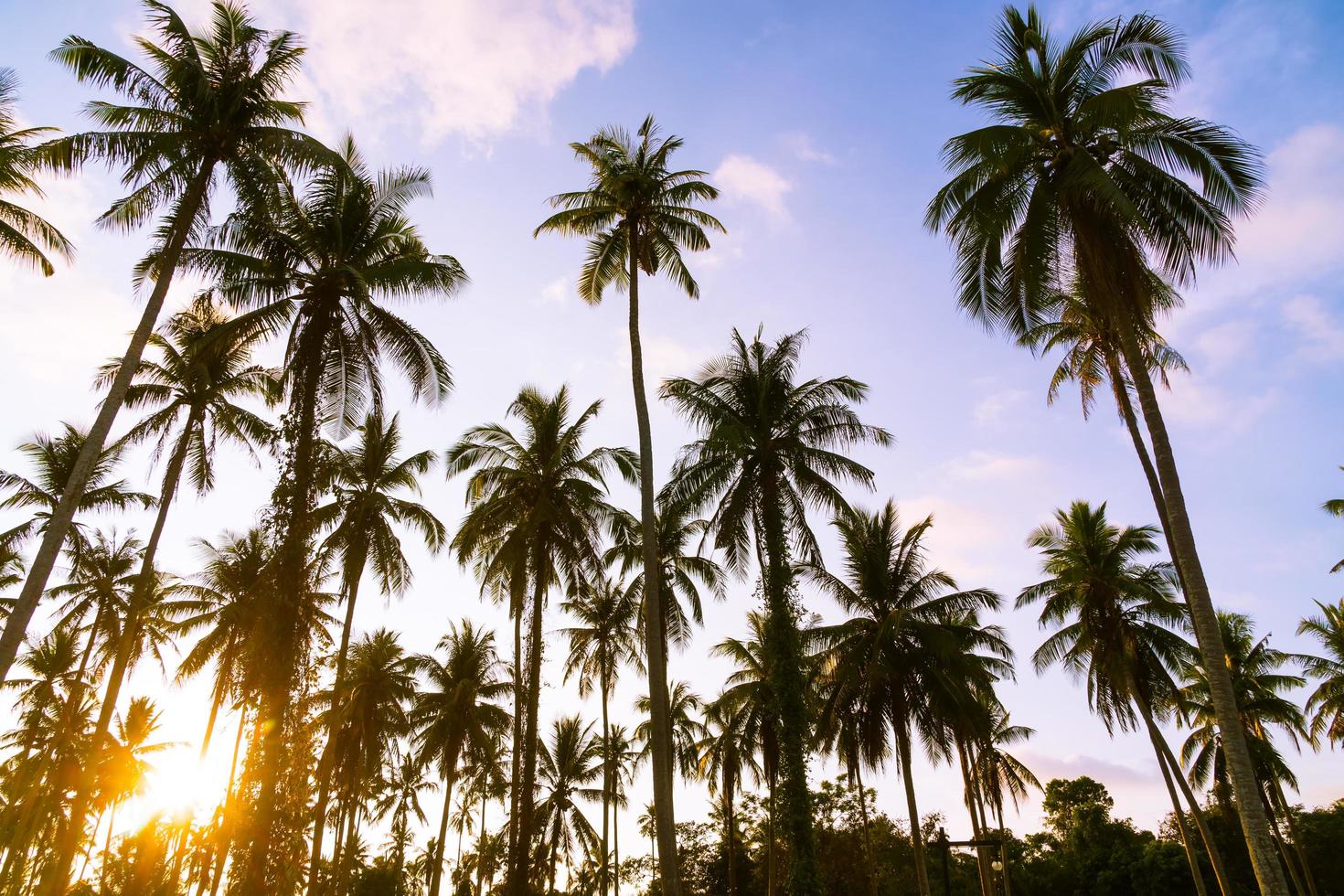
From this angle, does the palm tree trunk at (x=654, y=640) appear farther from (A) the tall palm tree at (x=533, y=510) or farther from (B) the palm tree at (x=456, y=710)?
(B) the palm tree at (x=456, y=710)

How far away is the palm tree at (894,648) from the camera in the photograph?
24766 mm

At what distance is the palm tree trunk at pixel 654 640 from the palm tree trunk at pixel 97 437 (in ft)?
32.0

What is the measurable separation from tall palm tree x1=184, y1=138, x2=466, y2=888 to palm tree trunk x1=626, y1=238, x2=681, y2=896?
447 cm

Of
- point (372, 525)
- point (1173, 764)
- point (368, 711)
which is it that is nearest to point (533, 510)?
point (372, 525)

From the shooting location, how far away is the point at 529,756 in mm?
21672

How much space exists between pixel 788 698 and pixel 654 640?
16.9 ft

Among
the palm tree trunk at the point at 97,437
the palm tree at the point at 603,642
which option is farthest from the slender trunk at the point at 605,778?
the palm tree trunk at the point at 97,437

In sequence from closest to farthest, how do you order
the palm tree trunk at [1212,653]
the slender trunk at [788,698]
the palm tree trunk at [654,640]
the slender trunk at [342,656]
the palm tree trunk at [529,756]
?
1. the palm tree trunk at [1212,653]
2. the palm tree trunk at [654,640]
3. the slender trunk at [788,698]
4. the palm tree trunk at [529,756]
5. the slender trunk at [342,656]

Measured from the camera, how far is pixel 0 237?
1786cm

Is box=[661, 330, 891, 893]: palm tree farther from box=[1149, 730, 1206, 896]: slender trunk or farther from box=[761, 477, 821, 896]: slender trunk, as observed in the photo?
box=[1149, 730, 1206, 896]: slender trunk

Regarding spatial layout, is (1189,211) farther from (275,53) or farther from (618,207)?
(275,53)

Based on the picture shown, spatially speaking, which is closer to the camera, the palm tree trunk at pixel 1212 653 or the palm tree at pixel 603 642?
the palm tree trunk at pixel 1212 653

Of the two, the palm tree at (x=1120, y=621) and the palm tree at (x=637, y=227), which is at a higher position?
the palm tree at (x=637, y=227)

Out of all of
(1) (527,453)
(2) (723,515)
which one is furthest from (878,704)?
(1) (527,453)
